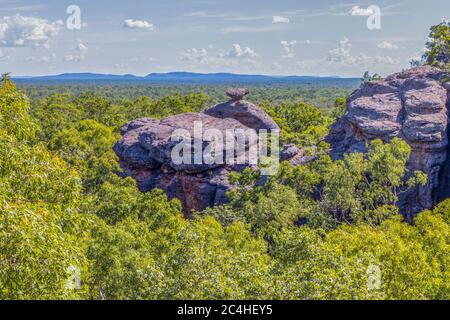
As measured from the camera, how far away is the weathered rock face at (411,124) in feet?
109

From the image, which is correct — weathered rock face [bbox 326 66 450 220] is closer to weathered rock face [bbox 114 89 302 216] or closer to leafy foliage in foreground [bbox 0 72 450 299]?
weathered rock face [bbox 114 89 302 216]

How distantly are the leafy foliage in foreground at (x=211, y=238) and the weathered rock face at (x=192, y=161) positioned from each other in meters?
4.13

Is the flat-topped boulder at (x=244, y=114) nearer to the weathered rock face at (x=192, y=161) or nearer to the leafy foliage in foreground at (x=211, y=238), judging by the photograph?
the weathered rock face at (x=192, y=161)

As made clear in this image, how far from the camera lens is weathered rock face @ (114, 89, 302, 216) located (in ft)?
130

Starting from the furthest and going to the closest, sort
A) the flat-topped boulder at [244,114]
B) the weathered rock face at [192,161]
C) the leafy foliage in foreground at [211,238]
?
the flat-topped boulder at [244,114], the weathered rock face at [192,161], the leafy foliage in foreground at [211,238]

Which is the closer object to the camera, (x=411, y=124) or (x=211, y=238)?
(x=211, y=238)

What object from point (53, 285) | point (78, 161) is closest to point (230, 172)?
point (78, 161)

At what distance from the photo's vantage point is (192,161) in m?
39.8

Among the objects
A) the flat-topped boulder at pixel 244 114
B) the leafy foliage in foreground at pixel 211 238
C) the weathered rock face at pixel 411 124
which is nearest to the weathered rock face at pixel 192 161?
the flat-topped boulder at pixel 244 114

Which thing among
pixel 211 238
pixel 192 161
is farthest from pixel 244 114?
pixel 211 238

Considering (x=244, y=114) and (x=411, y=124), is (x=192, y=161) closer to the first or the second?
(x=244, y=114)

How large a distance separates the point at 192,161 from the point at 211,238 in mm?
19141
